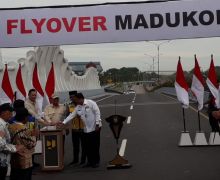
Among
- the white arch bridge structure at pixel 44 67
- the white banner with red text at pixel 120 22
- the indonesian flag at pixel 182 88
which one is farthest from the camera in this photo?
the white arch bridge structure at pixel 44 67

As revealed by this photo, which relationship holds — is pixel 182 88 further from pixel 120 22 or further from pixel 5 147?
pixel 5 147

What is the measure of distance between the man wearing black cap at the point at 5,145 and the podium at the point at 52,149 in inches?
155

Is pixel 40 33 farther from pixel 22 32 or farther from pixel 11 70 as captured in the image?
pixel 11 70

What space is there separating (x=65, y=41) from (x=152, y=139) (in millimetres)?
6884

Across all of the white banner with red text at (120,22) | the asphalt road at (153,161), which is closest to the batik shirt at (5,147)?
the white banner with red text at (120,22)

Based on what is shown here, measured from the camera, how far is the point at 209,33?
29.6 feet

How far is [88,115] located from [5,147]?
4.45m

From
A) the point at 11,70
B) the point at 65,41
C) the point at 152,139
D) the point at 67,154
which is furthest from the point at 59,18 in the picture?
the point at 11,70

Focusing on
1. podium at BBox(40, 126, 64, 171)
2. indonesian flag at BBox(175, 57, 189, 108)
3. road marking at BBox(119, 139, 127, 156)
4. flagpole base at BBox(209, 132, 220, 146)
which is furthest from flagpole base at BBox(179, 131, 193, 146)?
podium at BBox(40, 126, 64, 171)

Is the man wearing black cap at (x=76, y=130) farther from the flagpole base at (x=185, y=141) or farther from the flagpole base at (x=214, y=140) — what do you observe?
the flagpole base at (x=214, y=140)

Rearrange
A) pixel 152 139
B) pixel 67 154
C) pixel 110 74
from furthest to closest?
1. pixel 110 74
2. pixel 152 139
3. pixel 67 154

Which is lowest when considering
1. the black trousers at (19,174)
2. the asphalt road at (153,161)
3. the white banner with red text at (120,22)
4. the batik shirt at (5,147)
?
the asphalt road at (153,161)

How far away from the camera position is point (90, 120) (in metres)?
10.4

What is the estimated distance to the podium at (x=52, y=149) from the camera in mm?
10211
